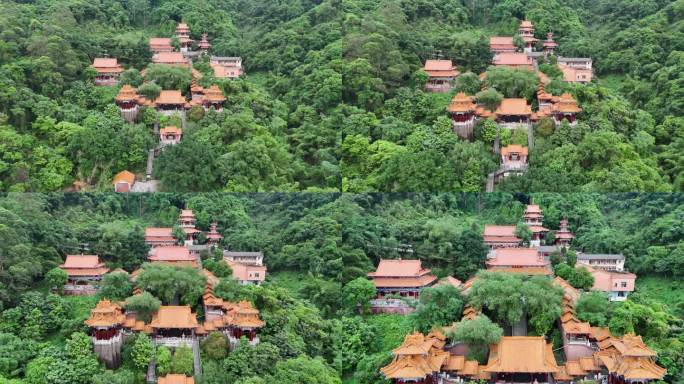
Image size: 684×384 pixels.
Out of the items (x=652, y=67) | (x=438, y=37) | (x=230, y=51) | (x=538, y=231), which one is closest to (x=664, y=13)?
(x=652, y=67)

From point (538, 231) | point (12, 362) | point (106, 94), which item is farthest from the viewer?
point (106, 94)

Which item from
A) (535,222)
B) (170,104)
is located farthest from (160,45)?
(535,222)

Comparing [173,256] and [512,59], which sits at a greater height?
[512,59]

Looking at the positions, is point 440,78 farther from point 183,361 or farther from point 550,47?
point 183,361

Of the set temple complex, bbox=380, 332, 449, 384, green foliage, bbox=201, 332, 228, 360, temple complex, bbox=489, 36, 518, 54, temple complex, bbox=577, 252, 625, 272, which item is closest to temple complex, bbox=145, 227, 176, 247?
green foliage, bbox=201, 332, 228, 360

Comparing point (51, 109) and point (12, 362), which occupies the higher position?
point (51, 109)

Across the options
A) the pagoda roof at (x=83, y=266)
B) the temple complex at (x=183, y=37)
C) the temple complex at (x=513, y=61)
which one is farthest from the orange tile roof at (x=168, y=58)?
the temple complex at (x=513, y=61)

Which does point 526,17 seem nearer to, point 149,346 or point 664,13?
point 664,13
